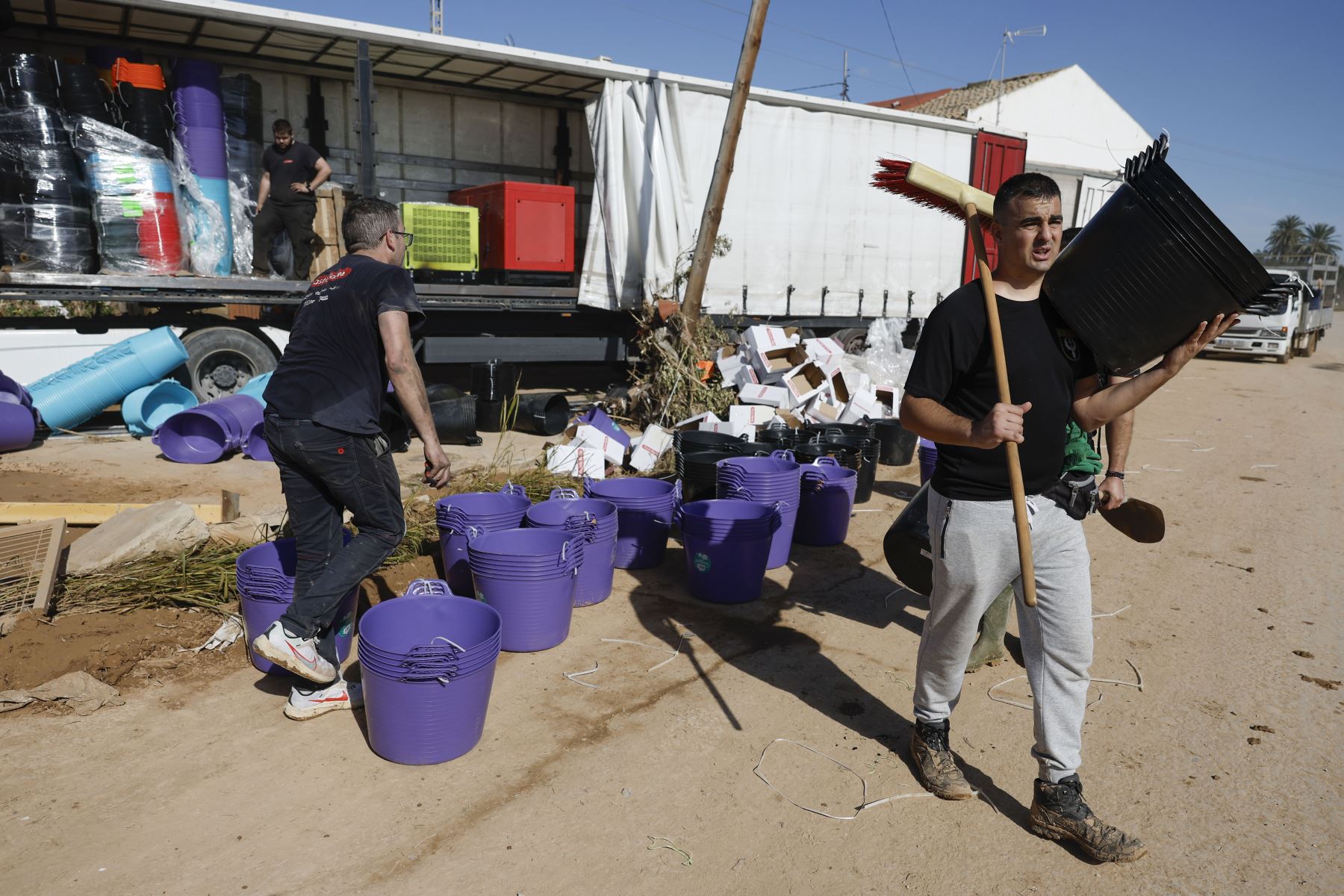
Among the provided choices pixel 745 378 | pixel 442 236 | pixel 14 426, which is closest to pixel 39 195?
pixel 14 426

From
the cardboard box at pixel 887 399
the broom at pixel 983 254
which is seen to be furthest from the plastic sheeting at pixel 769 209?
the broom at pixel 983 254

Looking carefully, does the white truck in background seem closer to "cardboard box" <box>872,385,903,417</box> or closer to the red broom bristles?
"cardboard box" <box>872,385,903,417</box>

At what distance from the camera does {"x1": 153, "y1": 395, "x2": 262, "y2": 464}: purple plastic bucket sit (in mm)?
7125

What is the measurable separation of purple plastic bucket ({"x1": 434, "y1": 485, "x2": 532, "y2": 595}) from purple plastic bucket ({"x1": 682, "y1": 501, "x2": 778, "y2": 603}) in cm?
93

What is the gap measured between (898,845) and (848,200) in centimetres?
1004

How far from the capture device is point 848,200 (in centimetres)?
1159

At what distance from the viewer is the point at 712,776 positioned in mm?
3115

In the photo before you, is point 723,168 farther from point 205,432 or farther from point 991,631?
point 991,631

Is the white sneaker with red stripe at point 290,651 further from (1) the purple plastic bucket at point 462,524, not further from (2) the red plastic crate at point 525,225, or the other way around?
(2) the red plastic crate at point 525,225

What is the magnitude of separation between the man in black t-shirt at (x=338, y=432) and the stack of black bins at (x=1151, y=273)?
2218 mm

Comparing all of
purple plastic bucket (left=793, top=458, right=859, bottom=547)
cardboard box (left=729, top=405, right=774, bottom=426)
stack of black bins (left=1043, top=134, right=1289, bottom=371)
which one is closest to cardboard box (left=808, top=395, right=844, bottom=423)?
cardboard box (left=729, top=405, right=774, bottom=426)

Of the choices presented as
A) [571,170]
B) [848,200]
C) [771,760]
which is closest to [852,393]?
[848,200]

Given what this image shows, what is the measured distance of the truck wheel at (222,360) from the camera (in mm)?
8320

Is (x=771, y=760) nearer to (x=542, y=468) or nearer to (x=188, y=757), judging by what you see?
(x=188, y=757)
